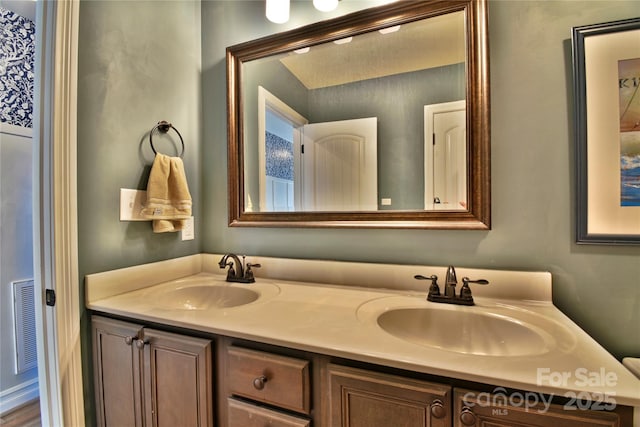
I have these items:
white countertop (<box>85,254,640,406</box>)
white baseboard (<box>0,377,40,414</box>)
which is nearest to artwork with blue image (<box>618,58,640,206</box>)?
white countertop (<box>85,254,640,406</box>)

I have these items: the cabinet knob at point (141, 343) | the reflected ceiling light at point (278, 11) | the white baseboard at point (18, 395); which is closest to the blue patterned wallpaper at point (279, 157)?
the reflected ceiling light at point (278, 11)

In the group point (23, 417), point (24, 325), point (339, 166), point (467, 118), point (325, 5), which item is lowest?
point (23, 417)

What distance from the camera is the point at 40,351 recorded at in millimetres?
1001

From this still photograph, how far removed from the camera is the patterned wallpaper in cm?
176

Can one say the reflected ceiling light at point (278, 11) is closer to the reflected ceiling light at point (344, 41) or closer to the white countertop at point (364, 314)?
the reflected ceiling light at point (344, 41)

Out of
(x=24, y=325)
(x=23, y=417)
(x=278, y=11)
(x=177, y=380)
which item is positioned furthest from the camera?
(x=24, y=325)

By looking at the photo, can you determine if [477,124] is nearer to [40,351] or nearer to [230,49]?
[230,49]

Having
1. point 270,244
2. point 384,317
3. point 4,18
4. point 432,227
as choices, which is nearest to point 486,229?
point 432,227

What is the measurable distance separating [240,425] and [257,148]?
1.16 m

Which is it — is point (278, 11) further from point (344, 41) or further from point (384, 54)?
point (384, 54)

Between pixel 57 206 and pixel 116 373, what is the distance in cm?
62

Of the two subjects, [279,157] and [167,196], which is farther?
[279,157]

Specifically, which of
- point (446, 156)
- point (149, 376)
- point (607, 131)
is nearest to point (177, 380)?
point (149, 376)

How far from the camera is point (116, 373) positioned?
101 centimetres
